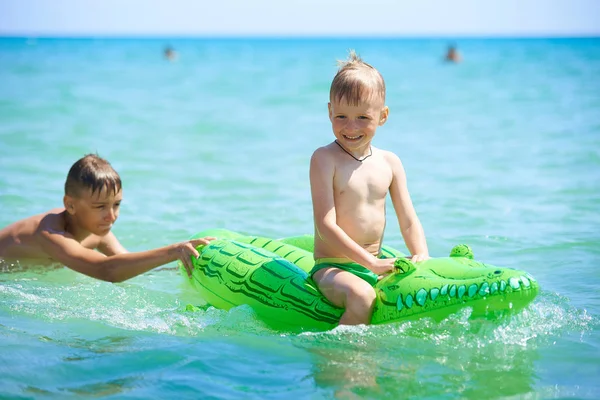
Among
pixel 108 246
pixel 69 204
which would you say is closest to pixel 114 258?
pixel 69 204

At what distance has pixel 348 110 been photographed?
3.78 m

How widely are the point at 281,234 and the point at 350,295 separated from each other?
2745mm

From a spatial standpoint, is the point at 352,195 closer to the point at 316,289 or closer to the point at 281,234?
the point at 316,289

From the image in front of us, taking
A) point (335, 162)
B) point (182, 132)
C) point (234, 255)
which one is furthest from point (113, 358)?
point (182, 132)

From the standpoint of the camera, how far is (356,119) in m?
Result: 3.79

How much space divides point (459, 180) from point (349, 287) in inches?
197

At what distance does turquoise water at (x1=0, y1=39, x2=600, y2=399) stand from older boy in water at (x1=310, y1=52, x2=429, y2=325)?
0.23 metres

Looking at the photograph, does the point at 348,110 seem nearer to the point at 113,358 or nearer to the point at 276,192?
the point at 113,358

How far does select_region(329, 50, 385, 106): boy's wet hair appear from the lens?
373 cm

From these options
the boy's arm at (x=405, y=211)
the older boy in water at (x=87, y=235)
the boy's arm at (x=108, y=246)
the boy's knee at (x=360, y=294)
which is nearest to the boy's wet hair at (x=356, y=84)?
the boy's arm at (x=405, y=211)

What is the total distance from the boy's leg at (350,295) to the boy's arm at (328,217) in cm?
9

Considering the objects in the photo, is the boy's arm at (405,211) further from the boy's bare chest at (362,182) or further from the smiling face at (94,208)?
the smiling face at (94,208)

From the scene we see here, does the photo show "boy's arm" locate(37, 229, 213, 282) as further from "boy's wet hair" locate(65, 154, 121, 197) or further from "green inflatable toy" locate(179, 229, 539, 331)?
"boy's wet hair" locate(65, 154, 121, 197)

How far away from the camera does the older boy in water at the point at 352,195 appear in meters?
3.70
